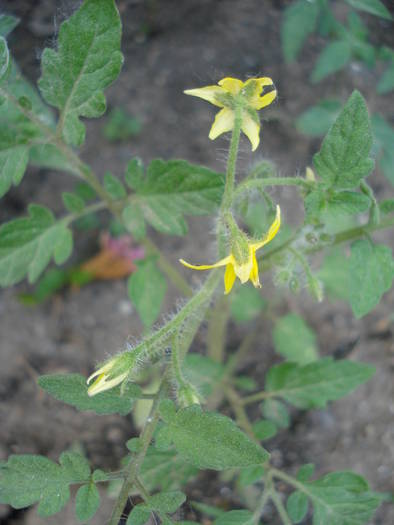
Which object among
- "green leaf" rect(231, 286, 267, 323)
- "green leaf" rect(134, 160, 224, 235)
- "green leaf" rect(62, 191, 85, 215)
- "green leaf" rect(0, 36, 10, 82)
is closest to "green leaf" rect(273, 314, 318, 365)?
"green leaf" rect(231, 286, 267, 323)

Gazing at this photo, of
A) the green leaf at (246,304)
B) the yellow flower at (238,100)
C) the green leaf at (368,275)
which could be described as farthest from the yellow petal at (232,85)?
the green leaf at (246,304)

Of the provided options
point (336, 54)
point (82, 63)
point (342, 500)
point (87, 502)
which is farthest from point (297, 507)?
point (336, 54)

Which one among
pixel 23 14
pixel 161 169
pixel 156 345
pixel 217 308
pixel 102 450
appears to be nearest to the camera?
pixel 156 345

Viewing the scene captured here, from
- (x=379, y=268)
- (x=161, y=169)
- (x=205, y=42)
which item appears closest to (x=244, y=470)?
(x=379, y=268)

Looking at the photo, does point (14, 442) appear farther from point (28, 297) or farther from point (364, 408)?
point (364, 408)

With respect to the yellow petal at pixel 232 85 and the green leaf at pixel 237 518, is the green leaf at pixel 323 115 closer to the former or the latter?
the yellow petal at pixel 232 85

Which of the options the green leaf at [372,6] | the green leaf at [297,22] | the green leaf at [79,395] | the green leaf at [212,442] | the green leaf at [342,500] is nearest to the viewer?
the green leaf at [212,442]

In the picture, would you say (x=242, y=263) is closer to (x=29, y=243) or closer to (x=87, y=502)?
(x=87, y=502)
